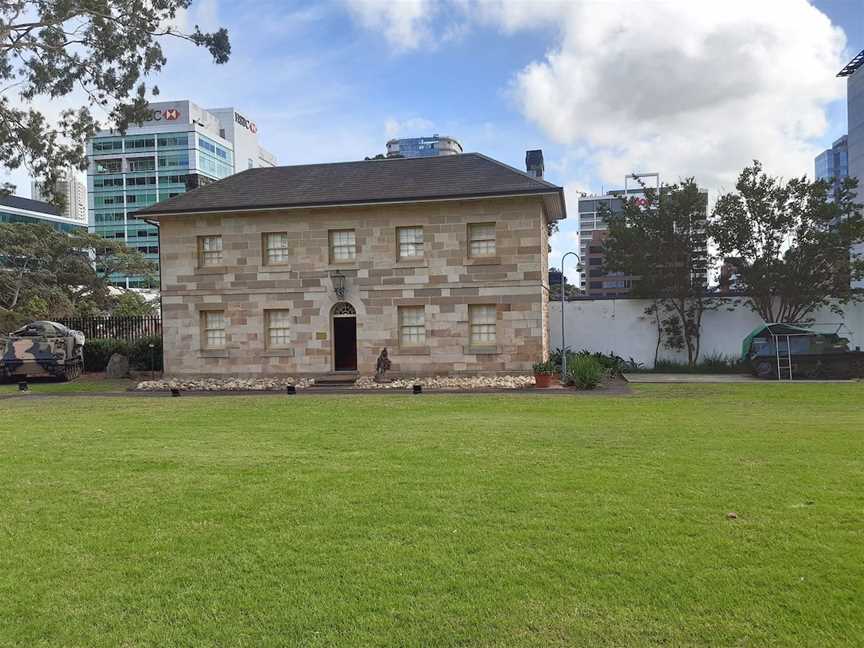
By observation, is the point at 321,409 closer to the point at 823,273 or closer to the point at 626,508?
the point at 626,508

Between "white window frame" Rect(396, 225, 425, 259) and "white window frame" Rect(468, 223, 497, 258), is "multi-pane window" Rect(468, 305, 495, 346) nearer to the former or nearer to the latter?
"white window frame" Rect(468, 223, 497, 258)

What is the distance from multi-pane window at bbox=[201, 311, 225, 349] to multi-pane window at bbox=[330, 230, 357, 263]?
15.2 feet

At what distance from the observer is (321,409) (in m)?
14.3

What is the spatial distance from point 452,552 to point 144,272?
49.9 meters

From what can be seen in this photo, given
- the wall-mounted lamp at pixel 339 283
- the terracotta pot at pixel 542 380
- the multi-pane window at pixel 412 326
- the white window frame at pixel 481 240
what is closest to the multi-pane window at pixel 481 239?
the white window frame at pixel 481 240

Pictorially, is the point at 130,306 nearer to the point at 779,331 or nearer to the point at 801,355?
the point at 779,331

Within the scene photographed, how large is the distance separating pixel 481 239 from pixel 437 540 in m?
17.2

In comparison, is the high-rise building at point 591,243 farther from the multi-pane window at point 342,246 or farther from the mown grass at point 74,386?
the mown grass at point 74,386

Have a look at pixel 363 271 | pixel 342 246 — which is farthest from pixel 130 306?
pixel 363 271

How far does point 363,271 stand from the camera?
22.0 metres

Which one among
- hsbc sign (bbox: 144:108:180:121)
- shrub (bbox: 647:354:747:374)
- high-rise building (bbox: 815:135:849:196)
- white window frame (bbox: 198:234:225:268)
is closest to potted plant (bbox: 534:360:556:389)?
shrub (bbox: 647:354:747:374)

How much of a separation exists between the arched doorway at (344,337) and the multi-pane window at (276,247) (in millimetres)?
2637

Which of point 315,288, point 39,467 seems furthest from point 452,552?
point 315,288

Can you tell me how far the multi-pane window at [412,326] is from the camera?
71.7 ft
